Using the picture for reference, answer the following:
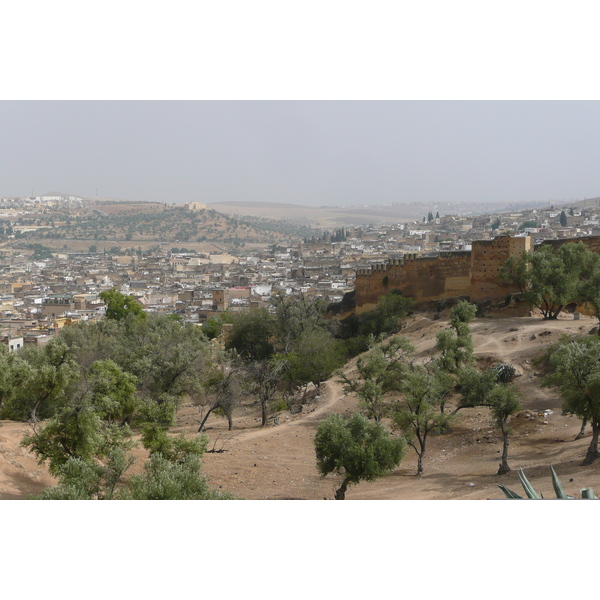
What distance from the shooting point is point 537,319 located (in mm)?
19031

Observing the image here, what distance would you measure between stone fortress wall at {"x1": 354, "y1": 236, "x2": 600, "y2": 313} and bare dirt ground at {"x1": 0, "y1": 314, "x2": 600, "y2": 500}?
4.80m

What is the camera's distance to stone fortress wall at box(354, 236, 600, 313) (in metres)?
21.6

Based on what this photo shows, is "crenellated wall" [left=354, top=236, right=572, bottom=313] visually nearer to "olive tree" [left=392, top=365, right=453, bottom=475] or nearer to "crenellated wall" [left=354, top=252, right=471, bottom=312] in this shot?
"crenellated wall" [left=354, top=252, right=471, bottom=312]

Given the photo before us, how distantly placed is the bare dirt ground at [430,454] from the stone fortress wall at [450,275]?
4.80m

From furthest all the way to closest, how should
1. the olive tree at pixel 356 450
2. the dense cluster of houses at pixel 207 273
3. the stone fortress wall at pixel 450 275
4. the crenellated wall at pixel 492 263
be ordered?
1. the dense cluster of houses at pixel 207 273
2. the stone fortress wall at pixel 450 275
3. the crenellated wall at pixel 492 263
4. the olive tree at pixel 356 450

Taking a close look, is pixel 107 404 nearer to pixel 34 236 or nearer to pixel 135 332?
pixel 135 332

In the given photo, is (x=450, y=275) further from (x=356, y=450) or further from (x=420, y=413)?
(x=356, y=450)

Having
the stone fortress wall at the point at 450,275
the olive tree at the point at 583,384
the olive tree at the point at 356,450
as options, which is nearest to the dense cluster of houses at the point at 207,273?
the stone fortress wall at the point at 450,275

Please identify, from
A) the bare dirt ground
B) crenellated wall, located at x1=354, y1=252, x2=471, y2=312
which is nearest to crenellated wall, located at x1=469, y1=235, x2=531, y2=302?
crenellated wall, located at x1=354, y1=252, x2=471, y2=312

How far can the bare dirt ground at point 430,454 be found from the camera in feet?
31.9

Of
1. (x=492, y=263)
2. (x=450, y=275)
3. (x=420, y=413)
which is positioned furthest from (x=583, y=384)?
(x=450, y=275)

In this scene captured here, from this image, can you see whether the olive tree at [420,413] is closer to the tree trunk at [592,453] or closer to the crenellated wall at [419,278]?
the tree trunk at [592,453]

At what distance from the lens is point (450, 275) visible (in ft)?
78.1

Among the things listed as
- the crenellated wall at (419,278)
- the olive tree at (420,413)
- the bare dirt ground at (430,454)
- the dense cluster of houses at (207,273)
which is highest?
the crenellated wall at (419,278)
